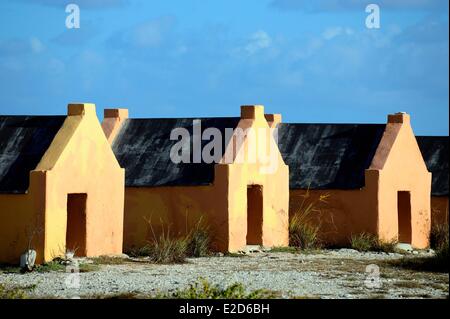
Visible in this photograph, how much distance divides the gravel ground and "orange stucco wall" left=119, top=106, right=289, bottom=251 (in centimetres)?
143

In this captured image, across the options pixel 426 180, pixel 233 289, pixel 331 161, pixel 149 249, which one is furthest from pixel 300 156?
pixel 233 289

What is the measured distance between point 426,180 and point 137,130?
7660 mm

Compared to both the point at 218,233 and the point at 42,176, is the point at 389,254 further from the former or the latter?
the point at 42,176

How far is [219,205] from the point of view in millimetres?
27328

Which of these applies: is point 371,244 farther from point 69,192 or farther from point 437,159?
point 69,192

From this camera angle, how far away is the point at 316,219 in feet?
101

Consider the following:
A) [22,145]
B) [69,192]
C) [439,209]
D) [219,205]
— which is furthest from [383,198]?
[22,145]

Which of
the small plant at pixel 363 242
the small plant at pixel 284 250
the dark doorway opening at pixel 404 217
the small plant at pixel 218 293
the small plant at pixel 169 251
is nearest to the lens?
the small plant at pixel 218 293

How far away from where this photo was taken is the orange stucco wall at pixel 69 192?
23828mm

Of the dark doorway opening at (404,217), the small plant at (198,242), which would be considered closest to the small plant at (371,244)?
the dark doorway opening at (404,217)

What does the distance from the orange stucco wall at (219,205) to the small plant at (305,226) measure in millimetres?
414

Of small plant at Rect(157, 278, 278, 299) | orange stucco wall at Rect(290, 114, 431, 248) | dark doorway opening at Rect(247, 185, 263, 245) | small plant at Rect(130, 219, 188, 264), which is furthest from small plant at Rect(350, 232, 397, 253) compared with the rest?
small plant at Rect(157, 278, 278, 299)

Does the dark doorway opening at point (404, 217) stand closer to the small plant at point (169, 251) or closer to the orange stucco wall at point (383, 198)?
the orange stucco wall at point (383, 198)

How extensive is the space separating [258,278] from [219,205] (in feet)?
19.4
